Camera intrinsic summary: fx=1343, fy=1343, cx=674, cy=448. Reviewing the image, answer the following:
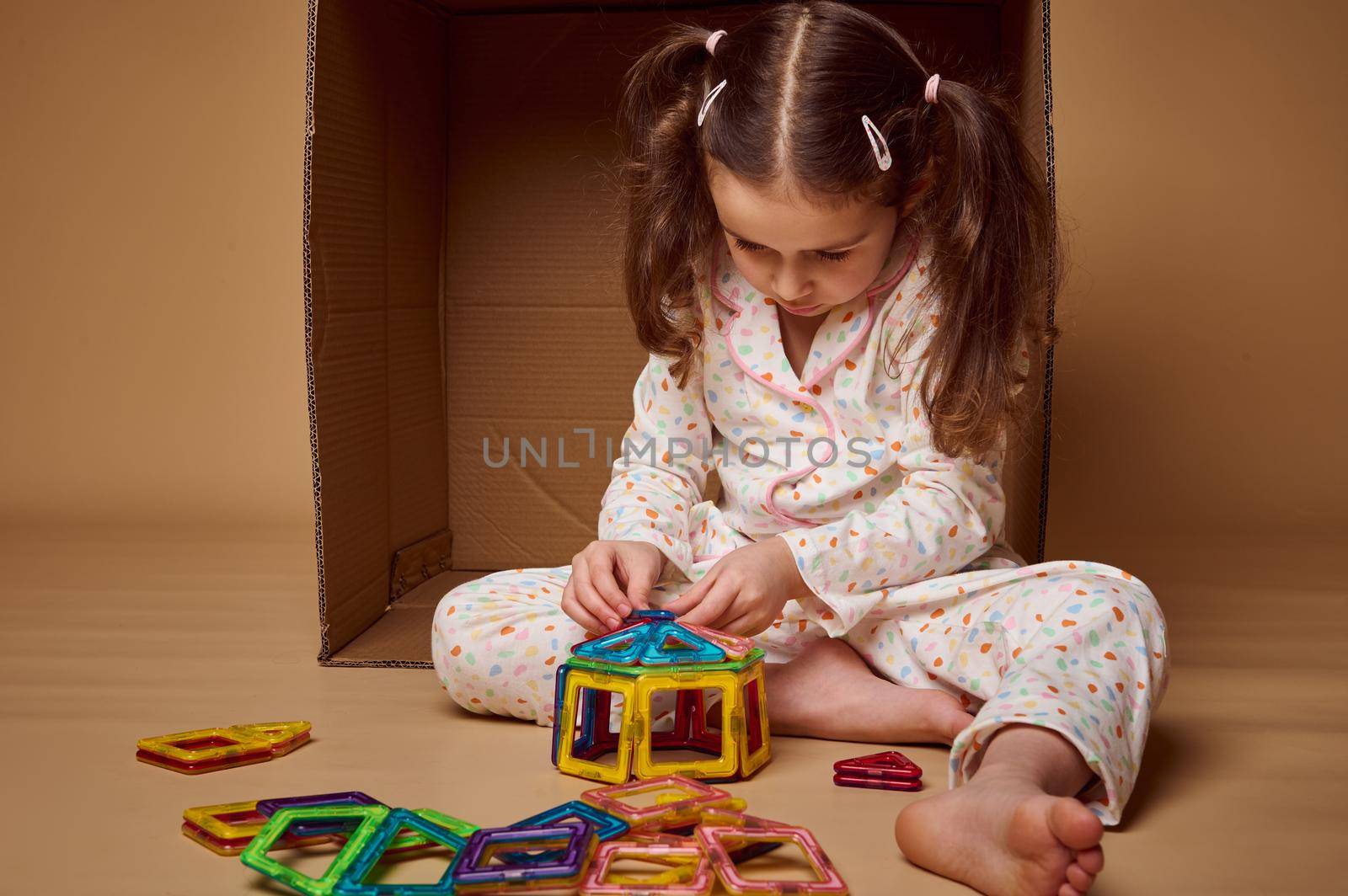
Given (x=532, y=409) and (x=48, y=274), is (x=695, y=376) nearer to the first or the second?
(x=532, y=409)

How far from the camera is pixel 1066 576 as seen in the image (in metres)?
1.01

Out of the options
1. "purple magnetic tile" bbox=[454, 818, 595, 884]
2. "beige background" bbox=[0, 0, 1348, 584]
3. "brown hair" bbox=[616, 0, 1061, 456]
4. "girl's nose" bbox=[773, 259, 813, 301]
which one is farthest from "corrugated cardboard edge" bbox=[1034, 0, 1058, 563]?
"purple magnetic tile" bbox=[454, 818, 595, 884]

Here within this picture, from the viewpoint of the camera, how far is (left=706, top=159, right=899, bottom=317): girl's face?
100 cm

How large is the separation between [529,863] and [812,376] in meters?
0.54

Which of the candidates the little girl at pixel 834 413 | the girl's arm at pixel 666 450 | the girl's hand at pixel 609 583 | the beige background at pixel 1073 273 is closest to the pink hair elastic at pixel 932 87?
the little girl at pixel 834 413

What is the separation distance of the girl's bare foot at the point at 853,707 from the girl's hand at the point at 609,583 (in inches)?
5.2

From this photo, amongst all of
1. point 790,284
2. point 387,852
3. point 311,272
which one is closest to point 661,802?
point 387,852

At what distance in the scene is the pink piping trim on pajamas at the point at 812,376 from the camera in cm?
113

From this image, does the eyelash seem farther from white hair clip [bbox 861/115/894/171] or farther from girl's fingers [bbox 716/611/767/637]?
girl's fingers [bbox 716/611/767/637]

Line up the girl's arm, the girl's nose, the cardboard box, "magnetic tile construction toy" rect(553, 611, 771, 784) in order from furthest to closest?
the cardboard box
the girl's arm
the girl's nose
"magnetic tile construction toy" rect(553, 611, 771, 784)

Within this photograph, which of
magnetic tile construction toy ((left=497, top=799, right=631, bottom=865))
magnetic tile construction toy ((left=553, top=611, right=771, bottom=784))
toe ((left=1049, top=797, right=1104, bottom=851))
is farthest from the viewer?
magnetic tile construction toy ((left=553, top=611, right=771, bottom=784))

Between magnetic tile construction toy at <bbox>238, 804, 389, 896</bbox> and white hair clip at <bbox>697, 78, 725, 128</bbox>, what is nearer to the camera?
magnetic tile construction toy at <bbox>238, 804, 389, 896</bbox>

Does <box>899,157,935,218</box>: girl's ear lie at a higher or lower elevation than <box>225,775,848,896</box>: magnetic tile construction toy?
higher

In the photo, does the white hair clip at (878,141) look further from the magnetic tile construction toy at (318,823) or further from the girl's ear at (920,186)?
the magnetic tile construction toy at (318,823)
